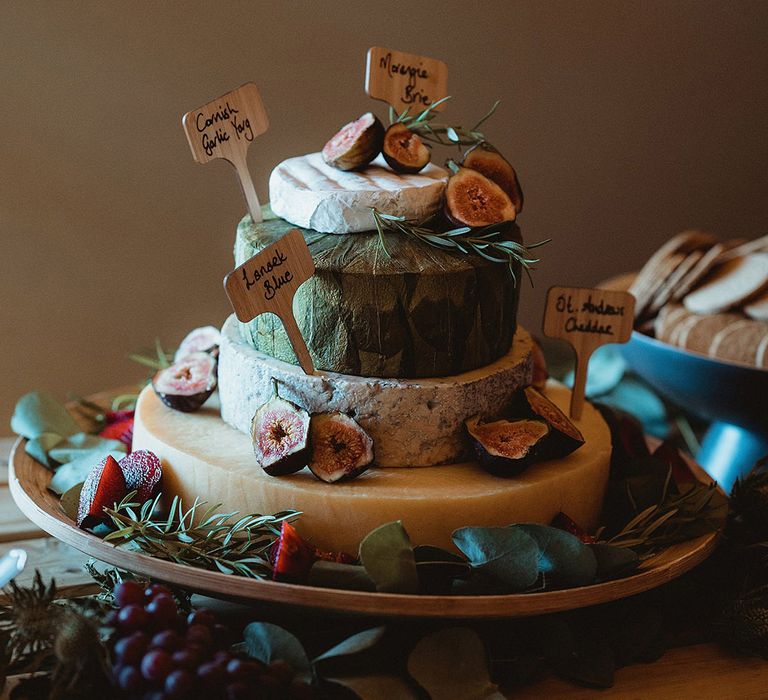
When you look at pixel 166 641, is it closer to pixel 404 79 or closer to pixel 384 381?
pixel 384 381

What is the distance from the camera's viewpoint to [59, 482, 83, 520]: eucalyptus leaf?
3.75 feet

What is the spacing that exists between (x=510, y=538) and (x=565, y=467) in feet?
0.64

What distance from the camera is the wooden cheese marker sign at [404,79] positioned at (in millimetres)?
1307

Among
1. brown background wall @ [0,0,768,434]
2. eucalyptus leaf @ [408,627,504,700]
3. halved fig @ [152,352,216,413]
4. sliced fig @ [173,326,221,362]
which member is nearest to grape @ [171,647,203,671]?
eucalyptus leaf @ [408,627,504,700]

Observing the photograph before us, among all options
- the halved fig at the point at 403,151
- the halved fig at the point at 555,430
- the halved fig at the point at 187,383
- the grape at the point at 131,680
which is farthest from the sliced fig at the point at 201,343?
the grape at the point at 131,680

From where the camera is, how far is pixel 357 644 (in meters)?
0.92

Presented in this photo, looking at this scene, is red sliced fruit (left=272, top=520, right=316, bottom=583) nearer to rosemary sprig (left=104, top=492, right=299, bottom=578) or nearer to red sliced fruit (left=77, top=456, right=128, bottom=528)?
rosemary sprig (left=104, top=492, right=299, bottom=578)

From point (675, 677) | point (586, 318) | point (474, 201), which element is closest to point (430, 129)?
point (474, 201)

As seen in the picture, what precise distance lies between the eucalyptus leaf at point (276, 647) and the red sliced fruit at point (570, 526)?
368 mm

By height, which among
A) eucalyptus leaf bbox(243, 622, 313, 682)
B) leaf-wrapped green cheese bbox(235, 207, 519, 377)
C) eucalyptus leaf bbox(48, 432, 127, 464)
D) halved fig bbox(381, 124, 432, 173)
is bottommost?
eucalyptus leaf bbox(48, 432, 127, 464)

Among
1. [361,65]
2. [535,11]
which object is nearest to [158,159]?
[361,65]

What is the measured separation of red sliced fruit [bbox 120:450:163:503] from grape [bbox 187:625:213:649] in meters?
0.28

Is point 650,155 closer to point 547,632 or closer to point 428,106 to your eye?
point 428,106

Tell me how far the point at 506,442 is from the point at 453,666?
30 cm
